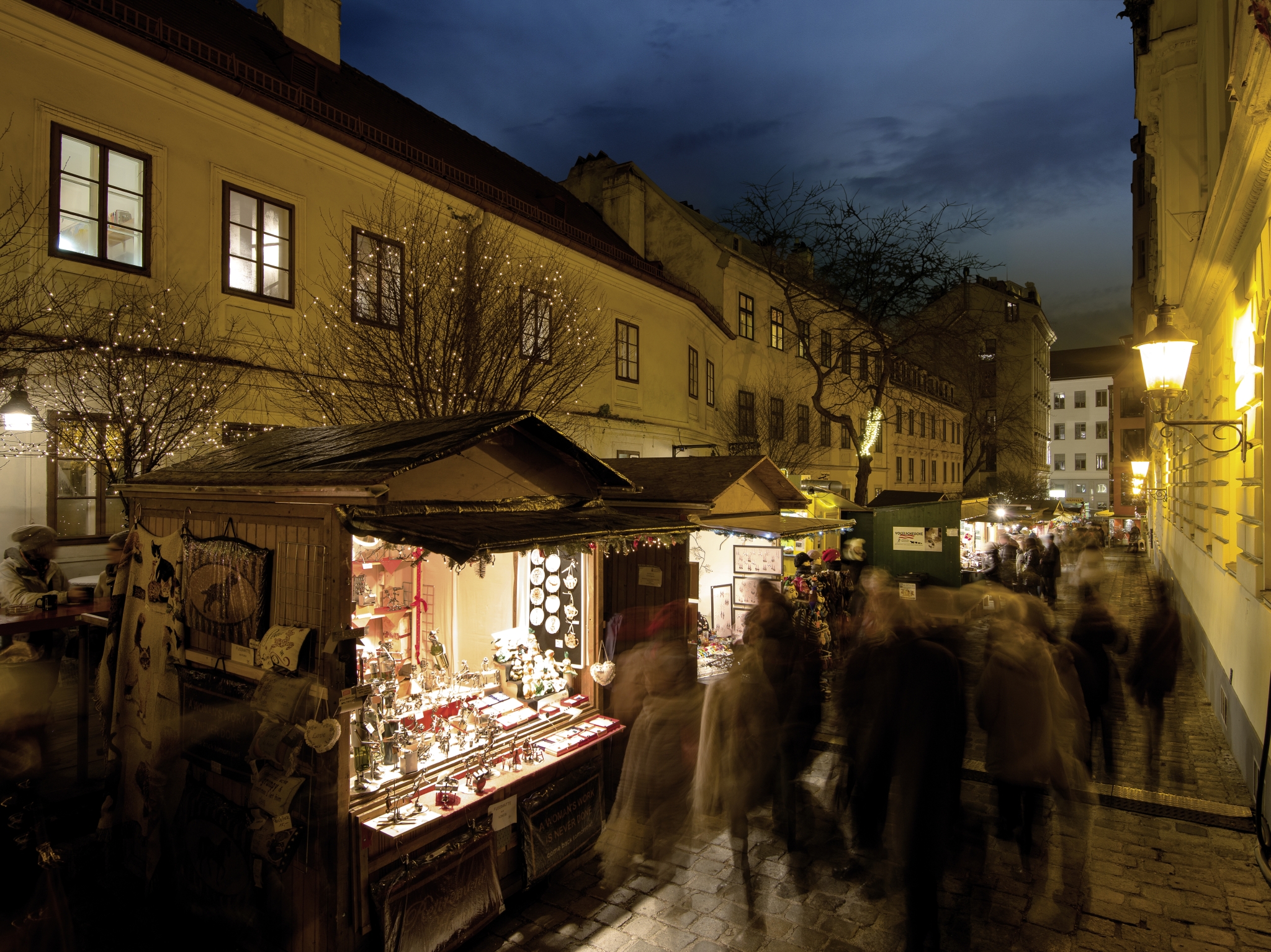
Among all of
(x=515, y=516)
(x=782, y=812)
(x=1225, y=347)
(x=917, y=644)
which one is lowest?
(x=782, y=812)

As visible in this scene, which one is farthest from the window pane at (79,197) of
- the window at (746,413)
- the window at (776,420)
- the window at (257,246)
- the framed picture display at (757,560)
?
the window at (776,420)

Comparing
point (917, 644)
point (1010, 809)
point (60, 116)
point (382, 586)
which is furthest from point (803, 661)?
point (60, 116)

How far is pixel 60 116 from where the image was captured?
9086 mm

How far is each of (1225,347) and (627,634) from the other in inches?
320

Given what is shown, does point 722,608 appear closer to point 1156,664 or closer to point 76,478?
point 1156,664

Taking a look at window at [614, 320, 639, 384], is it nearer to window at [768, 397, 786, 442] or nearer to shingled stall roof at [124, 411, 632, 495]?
window at [768, 397, 786, 442]

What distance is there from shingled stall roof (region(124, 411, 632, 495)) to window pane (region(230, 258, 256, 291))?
5977mm

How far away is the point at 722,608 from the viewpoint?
40.8 ft

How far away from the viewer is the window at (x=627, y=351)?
18.4 m

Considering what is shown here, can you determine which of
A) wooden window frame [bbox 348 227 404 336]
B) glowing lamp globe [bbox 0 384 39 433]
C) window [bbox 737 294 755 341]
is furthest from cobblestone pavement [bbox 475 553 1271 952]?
window [bbox 737 294 755 341]

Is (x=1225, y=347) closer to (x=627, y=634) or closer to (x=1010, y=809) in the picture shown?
(x=1010, y=809)

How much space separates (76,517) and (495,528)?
8.31 metres

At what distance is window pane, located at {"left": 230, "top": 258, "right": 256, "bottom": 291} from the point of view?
10.9 m

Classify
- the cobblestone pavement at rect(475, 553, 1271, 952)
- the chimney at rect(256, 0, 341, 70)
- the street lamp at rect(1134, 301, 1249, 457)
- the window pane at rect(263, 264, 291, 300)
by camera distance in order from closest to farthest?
the cobblestone pavement at rect(475, 553, 1271, 952) < the street lamp at rect(1134, 301, 1249, 457) < the window pane at rect(263, 264, 291, 300) < the chimney at rect(256, 0, 341, 70)
